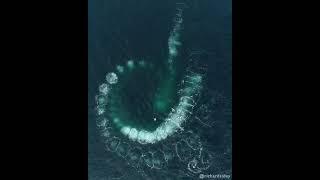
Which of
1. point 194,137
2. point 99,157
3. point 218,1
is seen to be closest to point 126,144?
point 99,157

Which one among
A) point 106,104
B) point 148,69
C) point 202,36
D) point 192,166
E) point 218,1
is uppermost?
point 218,1

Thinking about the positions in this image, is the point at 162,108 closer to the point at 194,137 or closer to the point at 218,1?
the point at 194,137

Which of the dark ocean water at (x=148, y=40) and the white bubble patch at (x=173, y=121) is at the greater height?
the dark ocean water at (x=148, y=40)

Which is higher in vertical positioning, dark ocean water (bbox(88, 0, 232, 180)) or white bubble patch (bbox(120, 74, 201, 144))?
dark ocean water (bbox(88, 0, 232, 180))

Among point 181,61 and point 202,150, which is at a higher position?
point 181,61

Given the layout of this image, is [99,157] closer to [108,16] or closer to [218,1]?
[108,16]

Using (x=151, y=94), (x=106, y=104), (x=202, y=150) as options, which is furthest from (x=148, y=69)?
(x=202, y=150)

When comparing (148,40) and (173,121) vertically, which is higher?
(148,40)
